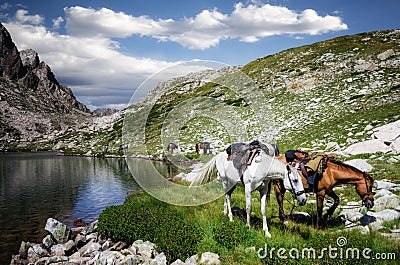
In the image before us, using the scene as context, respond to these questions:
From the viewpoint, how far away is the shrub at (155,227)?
31.9ft

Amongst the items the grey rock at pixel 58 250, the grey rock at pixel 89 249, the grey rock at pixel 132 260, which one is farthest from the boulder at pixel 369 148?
the grey rock at pixel 58 250

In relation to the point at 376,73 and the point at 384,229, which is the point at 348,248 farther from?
→ the point at 376,73

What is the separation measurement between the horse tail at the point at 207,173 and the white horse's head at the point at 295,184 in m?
3.24

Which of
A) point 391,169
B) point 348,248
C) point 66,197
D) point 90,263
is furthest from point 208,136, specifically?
point 348,248

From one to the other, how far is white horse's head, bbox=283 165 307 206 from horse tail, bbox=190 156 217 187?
3.24 m

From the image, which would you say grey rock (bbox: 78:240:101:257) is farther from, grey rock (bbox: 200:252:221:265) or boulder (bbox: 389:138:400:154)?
boulder (bbox: 389:138:400:154)

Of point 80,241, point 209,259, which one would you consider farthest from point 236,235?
point 80,241

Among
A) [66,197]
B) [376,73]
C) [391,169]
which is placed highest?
[376,73]

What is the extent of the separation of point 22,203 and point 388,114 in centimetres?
2979

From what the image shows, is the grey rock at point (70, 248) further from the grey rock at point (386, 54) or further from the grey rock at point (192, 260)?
the grey rock at point (386, 54)

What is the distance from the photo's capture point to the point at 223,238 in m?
9.31

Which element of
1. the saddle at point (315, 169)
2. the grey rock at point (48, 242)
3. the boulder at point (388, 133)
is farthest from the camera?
the boulder at point (388, 133)

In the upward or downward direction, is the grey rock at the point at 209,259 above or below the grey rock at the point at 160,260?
above

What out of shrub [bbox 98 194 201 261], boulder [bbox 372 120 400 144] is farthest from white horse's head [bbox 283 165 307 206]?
boulder [bbox 372 120 400 144]
